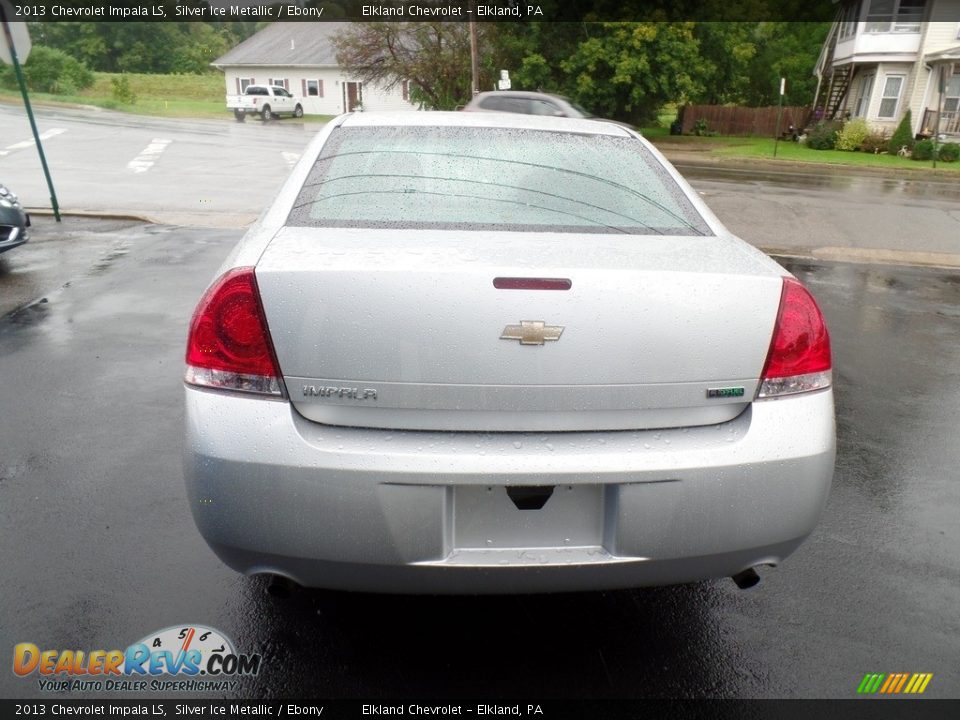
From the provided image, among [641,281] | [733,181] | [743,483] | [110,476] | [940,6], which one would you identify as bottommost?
[733,181]

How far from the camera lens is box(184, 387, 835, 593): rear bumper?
1.88m

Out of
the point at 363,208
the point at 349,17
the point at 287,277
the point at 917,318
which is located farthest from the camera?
the point at 349,17

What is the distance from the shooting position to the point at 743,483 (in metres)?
1.96

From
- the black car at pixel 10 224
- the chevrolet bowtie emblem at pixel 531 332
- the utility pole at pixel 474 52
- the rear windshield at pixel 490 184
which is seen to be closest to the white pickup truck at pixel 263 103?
the utility pole at pixel 474 52

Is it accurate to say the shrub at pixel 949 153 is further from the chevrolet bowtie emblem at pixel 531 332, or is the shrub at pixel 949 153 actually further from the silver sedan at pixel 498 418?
the chevrolet bowtie emblem at pixel 531 332

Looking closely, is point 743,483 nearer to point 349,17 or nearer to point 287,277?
point 287,277

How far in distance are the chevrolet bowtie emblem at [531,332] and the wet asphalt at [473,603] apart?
1102mm

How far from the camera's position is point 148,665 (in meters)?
2.29

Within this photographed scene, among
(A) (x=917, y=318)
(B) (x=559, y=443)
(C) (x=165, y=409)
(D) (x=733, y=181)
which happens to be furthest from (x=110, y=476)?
(D) (x=733, y=181)

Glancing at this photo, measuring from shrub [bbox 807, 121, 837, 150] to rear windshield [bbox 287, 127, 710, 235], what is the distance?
3010cm

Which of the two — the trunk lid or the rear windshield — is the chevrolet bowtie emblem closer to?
the trunk lid

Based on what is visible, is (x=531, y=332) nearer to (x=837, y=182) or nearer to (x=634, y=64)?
(x=837, y=182)

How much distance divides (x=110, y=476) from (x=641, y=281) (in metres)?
2.67

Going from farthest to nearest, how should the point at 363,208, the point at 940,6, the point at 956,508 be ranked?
the point at 940,6 → the point at 956,508 → the point at 363,208
